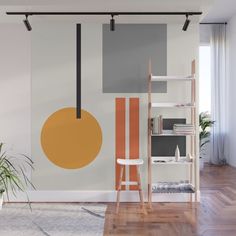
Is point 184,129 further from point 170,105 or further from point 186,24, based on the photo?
point 186,24

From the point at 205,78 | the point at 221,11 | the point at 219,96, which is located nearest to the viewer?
the point at 221,11

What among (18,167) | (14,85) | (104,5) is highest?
(104,5)

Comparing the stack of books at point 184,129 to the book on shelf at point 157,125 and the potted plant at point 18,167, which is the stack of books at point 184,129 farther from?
the potted plant at point 18,167

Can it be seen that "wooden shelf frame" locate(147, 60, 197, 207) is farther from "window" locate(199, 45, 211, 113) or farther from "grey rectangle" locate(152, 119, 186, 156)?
"window" locate(199, 45, 211, 113)

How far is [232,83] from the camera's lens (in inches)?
294

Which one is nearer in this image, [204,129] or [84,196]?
[84,196]

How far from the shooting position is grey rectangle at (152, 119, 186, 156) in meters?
4.62

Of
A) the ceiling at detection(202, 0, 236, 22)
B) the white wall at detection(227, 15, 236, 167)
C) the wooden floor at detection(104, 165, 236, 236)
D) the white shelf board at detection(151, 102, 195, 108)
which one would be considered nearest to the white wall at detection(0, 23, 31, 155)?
the wooden floor at detection(104, 165, 236, 236)

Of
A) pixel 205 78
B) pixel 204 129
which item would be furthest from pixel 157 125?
pixel 205 78

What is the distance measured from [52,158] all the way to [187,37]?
8.19 feet

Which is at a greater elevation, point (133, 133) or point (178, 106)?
point (178, 106)

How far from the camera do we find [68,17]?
446 cm

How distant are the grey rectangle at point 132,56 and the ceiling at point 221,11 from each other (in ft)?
7.86

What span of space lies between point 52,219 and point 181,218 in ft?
4.84
